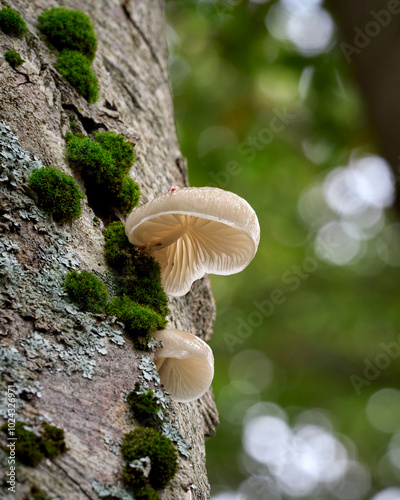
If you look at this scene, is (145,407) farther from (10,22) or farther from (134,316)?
(10,22)

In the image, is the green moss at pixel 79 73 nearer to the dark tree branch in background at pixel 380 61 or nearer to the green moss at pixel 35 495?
the dark tree branch in background at pixel 380 61

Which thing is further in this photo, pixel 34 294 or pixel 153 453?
pixel 34 294

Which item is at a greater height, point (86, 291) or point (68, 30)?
point (68, 30)

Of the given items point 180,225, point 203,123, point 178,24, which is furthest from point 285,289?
point 180,225

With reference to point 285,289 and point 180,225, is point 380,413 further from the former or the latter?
point 180,225

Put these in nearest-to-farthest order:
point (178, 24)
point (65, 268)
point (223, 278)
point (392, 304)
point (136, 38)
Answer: point (65, 268) < point (136, 38) < point (178, 24) < point (392, 304) < point (223, 278)

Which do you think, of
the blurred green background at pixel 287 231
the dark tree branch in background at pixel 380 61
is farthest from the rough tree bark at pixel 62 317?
the blurred green background at pixel 287 231

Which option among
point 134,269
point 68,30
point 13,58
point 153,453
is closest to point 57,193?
point 134,269
